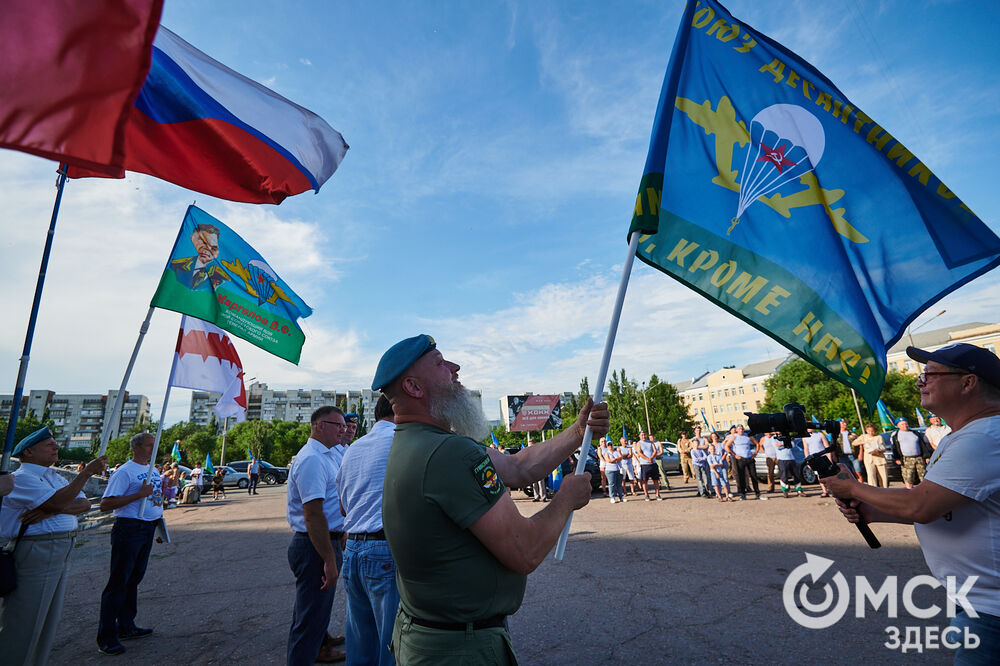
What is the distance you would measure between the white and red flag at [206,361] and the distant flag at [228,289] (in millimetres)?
840

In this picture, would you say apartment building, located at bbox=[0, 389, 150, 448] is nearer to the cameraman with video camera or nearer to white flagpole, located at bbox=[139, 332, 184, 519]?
white flagpole, located at bbox=[139, 332, 184, 519]

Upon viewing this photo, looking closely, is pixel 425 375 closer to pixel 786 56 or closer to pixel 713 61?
pixel 713 61

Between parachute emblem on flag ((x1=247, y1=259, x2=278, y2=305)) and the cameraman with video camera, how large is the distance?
21.0 feet

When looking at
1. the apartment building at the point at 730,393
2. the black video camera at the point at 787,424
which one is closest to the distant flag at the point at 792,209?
the black video camera at the point at 787,424

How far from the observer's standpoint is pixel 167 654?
4.80 metres

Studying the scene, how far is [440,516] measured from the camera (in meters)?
1.78

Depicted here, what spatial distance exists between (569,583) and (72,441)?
554 ft

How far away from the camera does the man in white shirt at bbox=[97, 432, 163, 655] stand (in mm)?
5004

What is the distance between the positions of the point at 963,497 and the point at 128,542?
694 centimetres

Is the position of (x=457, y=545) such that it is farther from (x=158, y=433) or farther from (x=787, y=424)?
(x=158, y=433)

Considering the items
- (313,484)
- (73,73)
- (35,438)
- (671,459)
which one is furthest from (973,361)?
(671,459)

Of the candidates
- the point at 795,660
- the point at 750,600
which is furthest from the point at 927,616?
the point at 795,660

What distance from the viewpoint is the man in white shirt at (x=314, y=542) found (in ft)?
12.4

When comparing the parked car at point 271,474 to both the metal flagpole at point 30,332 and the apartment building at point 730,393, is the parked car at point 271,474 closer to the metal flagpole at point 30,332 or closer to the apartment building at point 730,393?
the metal flagpole at point 30,332
